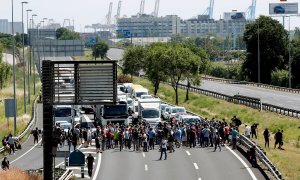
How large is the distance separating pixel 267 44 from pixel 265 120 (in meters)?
57.3

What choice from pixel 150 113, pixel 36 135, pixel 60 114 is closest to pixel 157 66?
pixel 60 114

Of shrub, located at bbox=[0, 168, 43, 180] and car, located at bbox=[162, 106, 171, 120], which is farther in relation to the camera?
car, located at bbox=[162, 106, 171, 120]

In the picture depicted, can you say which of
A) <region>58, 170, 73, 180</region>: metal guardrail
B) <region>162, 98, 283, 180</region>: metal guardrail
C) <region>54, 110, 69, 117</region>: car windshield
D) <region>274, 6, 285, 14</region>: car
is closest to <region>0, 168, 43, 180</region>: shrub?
<region>58, 170, 73, 180</region>: metal guardrail

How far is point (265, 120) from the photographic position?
59625mm

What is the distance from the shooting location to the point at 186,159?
128 ft

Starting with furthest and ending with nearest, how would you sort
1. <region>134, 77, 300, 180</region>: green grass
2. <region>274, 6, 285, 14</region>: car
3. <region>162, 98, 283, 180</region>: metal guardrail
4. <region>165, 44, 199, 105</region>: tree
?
1. <region>274, 6, 285, 14</region>: car
2. <region>165, 44, 199, 105</region>: tree
3. <region>134, 77, 300, 180</region>: green grass
4. <region>162, 98, 283, 180</region>: metal guardrail

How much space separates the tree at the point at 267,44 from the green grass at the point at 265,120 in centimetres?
2081

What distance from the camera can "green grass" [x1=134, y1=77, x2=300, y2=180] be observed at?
38406mm

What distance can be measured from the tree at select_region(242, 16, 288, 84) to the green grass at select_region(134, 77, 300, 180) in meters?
20.8

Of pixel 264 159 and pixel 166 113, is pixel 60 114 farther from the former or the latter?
pixel 264 159

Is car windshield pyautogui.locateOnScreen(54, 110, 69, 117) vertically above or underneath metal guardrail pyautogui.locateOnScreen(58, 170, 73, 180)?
above

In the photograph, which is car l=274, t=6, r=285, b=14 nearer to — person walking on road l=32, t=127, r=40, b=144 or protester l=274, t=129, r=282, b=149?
person walking on road l=32, t=127, r=40, b=144

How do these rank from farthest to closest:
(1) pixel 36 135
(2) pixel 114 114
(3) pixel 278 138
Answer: (2) pixel 114 114 → (1) pixel 36 135 → (3) pixel 278 138

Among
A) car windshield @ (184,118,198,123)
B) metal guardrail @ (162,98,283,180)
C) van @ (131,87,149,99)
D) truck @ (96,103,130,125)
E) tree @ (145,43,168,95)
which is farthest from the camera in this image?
tree @ (145,43,168,95)
